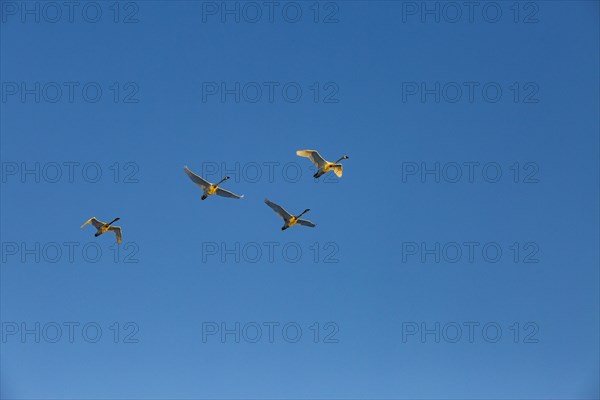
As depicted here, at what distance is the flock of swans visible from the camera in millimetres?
39347

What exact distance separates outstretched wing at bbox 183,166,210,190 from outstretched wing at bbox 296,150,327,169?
4744 mm

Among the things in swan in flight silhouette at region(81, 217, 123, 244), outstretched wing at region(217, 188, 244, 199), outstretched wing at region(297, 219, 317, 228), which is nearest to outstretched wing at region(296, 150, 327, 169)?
outstretched wing at region(297, 219, 317, 228)

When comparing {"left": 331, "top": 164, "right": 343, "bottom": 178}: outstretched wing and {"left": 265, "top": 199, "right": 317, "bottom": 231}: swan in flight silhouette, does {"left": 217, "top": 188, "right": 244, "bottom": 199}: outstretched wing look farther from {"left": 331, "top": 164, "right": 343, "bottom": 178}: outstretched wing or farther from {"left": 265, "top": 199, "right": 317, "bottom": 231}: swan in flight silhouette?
{"left": 331, "top": 164, "right": 343, "bottom": 178}: outstretched wing

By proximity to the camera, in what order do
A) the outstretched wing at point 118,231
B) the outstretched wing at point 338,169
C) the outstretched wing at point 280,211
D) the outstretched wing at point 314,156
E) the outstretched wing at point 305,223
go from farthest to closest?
1. the outstretched wing at point 118,231
2. the outstretched wing at point 305,223
3. the outstretched wing at point 280,211
4. the outstretched wing at point 338,169
5. the outstretched wing at point 314,156

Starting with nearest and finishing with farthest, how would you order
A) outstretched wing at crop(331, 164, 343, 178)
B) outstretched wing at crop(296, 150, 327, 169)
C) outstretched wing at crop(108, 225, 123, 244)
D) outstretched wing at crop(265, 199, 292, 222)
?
outstretched wing at crop(296, 150, 327, 169)
outstretched wing at crop(331, 164, 343, 178)
outstretched wing at crop(265, 199, 292, 222)
outstretched wing at crop(108, 225, 123, 244)

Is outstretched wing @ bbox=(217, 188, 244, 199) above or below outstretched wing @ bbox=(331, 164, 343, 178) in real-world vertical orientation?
below

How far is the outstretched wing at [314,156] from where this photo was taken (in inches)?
1529

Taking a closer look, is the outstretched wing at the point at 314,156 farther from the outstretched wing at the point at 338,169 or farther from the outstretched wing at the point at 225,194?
the outstretched wing at the point at 225,194

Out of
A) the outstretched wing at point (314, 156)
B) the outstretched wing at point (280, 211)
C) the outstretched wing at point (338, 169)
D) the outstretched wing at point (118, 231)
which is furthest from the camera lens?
the outstretched wing at point (118, 231)

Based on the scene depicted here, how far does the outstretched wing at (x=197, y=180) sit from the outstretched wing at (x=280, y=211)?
9.21 ft

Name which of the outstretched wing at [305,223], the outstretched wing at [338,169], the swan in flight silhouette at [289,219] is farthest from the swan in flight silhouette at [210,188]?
the outstretched wing at [338,169]

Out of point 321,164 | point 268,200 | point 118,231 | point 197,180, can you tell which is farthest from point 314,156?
point 118,231

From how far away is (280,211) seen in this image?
41.7 meters

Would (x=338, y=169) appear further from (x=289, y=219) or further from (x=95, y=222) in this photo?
(x=95, y=222)
